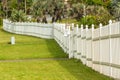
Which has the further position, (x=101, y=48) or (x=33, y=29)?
(x=33, y=29)

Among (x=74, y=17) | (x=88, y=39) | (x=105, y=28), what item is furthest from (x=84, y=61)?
(x=74, y=17)

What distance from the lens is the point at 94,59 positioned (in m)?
16.2

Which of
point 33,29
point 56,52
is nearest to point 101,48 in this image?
point 56,52

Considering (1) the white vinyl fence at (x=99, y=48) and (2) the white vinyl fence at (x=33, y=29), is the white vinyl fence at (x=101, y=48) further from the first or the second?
(2) the white vinyl fence at (x=33, y=29)

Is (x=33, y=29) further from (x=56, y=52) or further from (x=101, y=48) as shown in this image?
(x=101, y=48)

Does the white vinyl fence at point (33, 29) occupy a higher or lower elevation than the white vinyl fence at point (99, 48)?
lower

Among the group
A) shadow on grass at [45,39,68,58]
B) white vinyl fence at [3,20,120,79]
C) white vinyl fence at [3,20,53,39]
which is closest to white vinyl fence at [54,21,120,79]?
white vinyl fence at [3,20,120,79]

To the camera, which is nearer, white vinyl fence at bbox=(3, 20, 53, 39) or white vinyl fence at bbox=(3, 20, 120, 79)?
white vinyl fence at bbox=(3, 20, 120, 79)

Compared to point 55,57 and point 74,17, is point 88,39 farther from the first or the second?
point 74,17

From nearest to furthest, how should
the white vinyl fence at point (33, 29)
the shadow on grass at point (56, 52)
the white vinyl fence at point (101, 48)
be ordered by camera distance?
1. the white vinyl fence at point (101, 48)
2. the shadow on grass at point (56, 52)
3. the white vinyl fence at point (33, 29)

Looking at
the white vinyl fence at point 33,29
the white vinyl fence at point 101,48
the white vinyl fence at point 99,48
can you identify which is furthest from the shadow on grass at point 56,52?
the white vinyl fence at point 33,29

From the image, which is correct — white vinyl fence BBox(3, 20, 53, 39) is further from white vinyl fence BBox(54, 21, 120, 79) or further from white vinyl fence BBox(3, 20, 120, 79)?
white vinyl fence BBox(54, 21, 120, 79)

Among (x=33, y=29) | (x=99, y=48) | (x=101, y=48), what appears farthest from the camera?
(x=33, y=29)

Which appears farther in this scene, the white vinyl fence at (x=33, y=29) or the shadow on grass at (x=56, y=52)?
the white vinyl fence at (x=33, y=29)
